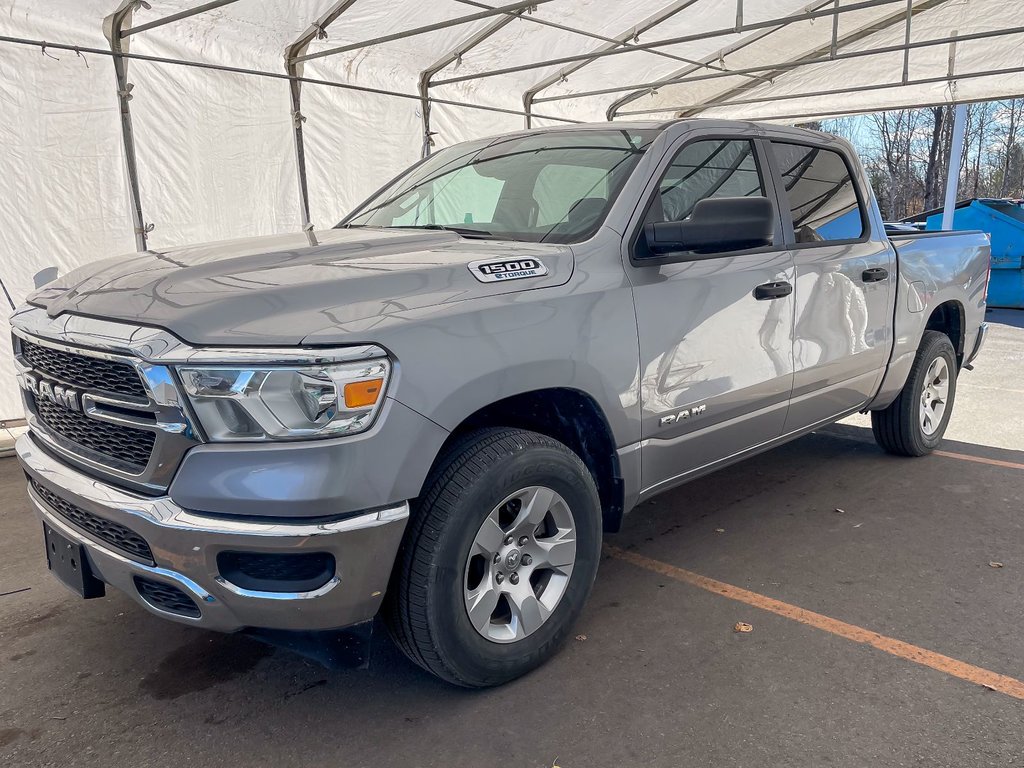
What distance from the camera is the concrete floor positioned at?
2371 mm

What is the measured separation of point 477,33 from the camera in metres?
8.99

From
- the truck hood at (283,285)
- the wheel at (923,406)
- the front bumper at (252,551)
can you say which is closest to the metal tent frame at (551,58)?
the wheel at (923,406)

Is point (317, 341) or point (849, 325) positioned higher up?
point (317, 341)

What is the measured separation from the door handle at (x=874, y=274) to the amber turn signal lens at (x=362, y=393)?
2913mm

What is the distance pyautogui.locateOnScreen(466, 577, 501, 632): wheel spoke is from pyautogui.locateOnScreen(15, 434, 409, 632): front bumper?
347 mm

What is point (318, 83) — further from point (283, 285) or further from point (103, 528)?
point (103, 528)

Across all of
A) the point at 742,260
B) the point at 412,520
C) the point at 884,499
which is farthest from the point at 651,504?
the point at 412,520

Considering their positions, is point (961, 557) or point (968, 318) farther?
point (968, 318)

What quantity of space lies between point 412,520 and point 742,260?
6.17ft

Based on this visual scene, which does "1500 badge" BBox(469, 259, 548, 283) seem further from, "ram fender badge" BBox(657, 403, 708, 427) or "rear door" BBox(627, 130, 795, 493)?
"ram fender badge" BBox(657, 403, 708, 427)

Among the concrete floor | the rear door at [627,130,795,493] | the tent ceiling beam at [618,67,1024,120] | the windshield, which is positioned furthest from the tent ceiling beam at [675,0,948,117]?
the concrete floor

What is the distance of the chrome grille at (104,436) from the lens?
2.24 meters

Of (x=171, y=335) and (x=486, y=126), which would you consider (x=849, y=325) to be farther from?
(x=486, y=126)

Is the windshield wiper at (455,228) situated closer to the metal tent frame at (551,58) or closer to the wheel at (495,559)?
the wheel at (495,559)
